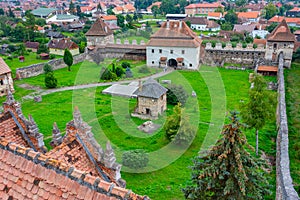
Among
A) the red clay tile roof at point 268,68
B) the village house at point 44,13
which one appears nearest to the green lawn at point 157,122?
the red clay tile roof at point 268,68

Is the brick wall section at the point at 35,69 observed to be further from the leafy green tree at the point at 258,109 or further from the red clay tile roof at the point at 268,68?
the leafy green tree at the point at 258,109

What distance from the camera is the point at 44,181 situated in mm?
6391

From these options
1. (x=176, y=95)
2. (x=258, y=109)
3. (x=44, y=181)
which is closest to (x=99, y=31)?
(x=176, y=95)

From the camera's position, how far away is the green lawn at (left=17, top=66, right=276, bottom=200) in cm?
1777

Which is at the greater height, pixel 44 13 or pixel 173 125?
pixel 44 13

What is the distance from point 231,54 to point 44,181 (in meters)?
46.1

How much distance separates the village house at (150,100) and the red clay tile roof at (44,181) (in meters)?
19.5

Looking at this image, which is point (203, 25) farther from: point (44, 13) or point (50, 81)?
point (44, 13)

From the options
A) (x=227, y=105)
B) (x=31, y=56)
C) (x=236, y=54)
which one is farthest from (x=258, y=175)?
(x=31, y=56)

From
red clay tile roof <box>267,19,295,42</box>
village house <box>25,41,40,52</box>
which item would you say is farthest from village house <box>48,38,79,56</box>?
red clay tile roof <box>267,19,295,42</box>

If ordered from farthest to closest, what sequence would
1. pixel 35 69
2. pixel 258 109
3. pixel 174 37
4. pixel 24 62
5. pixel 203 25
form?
pixel 203 25 → pixel 24 62 → pixel 174 37 → pixel 35 69 → pixel 258 109

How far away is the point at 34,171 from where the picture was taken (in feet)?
21.6

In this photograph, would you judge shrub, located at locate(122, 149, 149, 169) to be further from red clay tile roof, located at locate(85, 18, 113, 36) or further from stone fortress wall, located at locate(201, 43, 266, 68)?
red clay tile roof, located at locate(85, 18, 113, 36)

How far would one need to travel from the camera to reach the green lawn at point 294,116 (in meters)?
18.8
